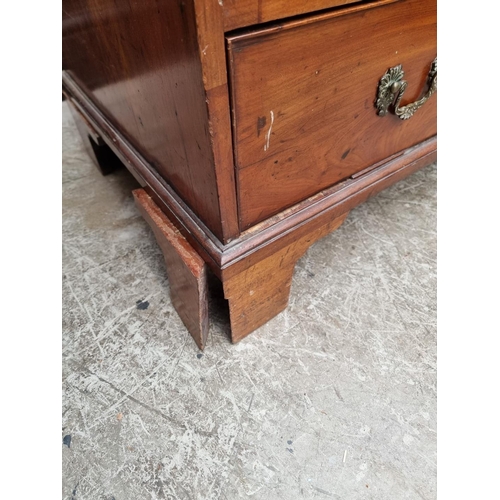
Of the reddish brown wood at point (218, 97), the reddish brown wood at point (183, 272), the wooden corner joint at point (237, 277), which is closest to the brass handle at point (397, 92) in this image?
the wooden corner joint at point (237, 277)

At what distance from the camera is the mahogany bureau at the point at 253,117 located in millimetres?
505

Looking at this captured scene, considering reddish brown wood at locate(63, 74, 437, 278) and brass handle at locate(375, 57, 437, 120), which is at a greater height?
brass handle at locate(375, 57, 437, 120)

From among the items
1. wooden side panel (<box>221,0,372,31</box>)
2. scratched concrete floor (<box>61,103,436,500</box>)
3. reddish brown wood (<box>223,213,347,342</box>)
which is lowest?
scratched concrete floor (<box>61,103,436,500</box>)

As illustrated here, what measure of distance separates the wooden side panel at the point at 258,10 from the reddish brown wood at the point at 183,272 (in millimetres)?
419

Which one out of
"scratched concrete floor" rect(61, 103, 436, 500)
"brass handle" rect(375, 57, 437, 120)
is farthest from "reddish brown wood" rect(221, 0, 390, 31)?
"scratched concrete floor" rect(61, 103, 436, 500)

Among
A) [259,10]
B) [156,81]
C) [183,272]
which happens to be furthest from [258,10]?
[183,272]

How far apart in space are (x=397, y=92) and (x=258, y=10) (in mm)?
404

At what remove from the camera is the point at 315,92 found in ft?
2.02

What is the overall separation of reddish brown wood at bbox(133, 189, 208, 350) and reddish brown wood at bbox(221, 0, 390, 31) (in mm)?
419

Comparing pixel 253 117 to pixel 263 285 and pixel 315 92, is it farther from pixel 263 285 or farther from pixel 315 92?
pixel 263 285

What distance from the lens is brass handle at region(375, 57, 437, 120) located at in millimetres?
720

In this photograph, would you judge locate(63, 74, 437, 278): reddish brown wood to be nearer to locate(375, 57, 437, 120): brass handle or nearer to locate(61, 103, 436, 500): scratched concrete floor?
locate(375, 57, 437, 120): brass handle

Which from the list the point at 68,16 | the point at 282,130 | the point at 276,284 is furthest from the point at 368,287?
the point at 68,16

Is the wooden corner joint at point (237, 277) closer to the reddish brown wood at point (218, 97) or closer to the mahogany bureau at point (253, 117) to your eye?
the mahogany bureau at point (253, 117)
